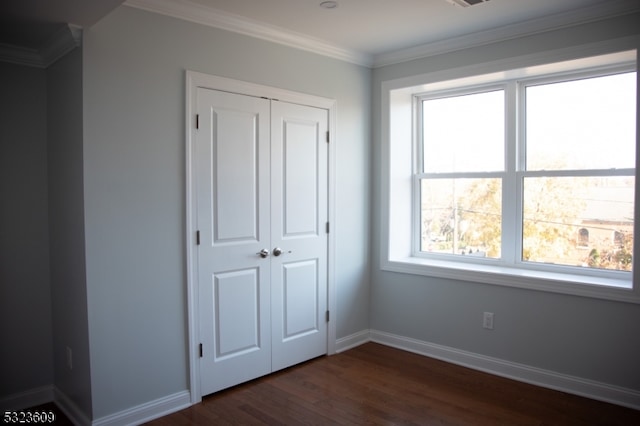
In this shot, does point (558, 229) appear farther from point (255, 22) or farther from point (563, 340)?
point (255, 22)

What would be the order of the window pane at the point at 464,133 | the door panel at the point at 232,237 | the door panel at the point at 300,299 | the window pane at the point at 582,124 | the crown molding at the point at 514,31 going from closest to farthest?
1. the crown molding at the point at 514,31
2. the door panel at the point at 232,237
3. the window pane at the point at 582,124
4. the door panel at the point at 300,299
5. the window pane at the point at 464,133

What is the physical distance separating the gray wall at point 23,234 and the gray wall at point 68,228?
0.24ft

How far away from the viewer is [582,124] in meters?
3.46

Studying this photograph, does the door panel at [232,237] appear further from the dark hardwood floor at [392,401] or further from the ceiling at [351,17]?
the ceiling at [351,17]

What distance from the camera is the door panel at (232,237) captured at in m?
3.13

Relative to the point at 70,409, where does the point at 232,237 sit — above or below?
above

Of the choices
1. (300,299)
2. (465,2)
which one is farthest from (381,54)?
(300,299)

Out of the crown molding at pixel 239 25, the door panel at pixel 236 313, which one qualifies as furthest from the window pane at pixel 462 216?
the door panel at pixel 236 313

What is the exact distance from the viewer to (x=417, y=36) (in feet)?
12.0

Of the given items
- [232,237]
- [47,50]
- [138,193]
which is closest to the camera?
[138,193]

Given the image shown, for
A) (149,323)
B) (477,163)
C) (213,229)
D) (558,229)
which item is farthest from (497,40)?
(149,323)

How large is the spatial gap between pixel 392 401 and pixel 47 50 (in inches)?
123

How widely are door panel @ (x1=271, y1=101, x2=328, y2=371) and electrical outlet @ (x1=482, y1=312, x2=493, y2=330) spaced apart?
4.09ft

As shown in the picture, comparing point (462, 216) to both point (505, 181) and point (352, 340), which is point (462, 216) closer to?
point (505, 181)
